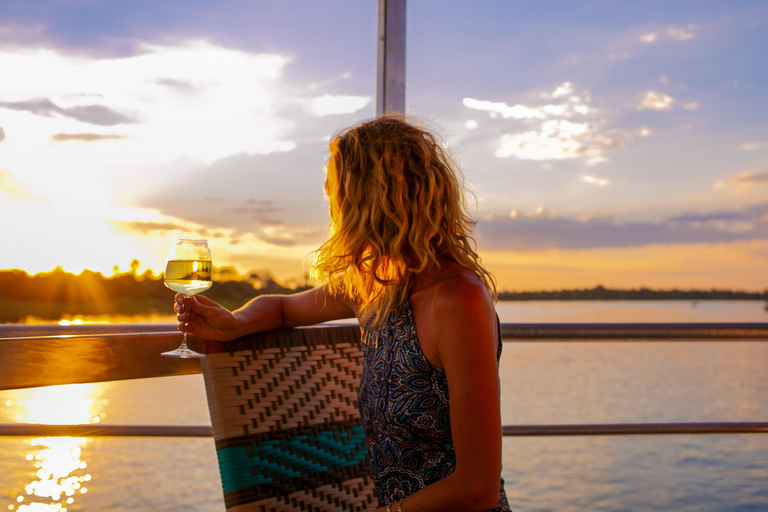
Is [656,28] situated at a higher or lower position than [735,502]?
higher

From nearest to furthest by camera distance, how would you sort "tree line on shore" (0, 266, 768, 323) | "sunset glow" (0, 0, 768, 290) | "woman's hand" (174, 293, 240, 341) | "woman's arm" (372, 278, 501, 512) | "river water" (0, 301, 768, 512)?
"woman's arm" (372, 278, 501, 512)
"woman's hand" (174, 293, 240, 341)
"tree line on shore" (0, 266, 768, 323)
"sunset glow" (0, 0, 768, 290)
"river water" (0, 301, 768, 512)

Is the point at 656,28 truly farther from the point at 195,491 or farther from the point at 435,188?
the point at 435,188

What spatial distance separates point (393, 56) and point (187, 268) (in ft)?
3.84

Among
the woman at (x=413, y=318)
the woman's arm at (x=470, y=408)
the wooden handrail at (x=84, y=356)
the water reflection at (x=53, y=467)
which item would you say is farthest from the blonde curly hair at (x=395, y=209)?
the water reflection at (x=53, y=467)

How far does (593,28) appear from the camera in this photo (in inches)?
739

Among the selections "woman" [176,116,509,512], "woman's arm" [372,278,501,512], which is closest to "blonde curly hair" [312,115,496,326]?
"woman" [176,116,509,512]

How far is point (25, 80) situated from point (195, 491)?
30.5 ft

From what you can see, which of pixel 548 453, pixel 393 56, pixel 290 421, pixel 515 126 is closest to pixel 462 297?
pixel 290 421

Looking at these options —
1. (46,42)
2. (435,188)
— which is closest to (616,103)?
(46,42)

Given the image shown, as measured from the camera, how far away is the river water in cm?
1052

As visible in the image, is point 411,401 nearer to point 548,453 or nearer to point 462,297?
point 462,297

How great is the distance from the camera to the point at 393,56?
2172 mm

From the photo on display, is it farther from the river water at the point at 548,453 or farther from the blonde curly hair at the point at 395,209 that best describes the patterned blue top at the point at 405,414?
the river water at the point at 548,453

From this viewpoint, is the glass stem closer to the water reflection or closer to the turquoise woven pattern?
the turquoise woven pattern
